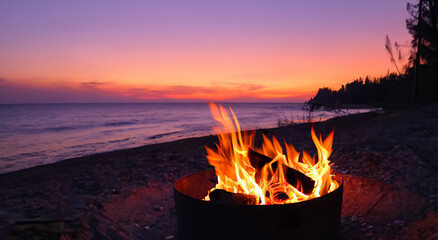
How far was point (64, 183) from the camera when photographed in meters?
5.03

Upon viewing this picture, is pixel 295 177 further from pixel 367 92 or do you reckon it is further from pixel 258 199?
pixel 367 92

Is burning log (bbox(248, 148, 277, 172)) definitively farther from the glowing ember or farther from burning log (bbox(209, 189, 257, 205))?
burning log (bbox(209, 189, 257, 205))

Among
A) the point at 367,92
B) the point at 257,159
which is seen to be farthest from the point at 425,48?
the point at 367,92

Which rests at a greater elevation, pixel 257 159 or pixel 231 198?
pixel 257 159

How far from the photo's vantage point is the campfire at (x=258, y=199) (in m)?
2.35

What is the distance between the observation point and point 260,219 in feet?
7.66

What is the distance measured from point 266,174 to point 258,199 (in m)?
0.30

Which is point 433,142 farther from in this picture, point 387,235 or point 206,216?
point 206,216

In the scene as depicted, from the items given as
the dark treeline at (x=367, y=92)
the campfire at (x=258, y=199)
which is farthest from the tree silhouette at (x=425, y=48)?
the campfire at (x=258, y=199)

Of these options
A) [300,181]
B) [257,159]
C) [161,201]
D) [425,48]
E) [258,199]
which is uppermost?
[425,48]

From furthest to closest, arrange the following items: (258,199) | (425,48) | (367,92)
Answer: (367,92) < (425,48) < (258,199)

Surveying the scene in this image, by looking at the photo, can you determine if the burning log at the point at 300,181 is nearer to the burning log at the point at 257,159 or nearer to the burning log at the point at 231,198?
the burning log at the point at 257,159

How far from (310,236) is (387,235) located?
116 centimetres

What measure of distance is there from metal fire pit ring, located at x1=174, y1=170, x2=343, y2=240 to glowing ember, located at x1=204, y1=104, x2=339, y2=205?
331 millimetres
